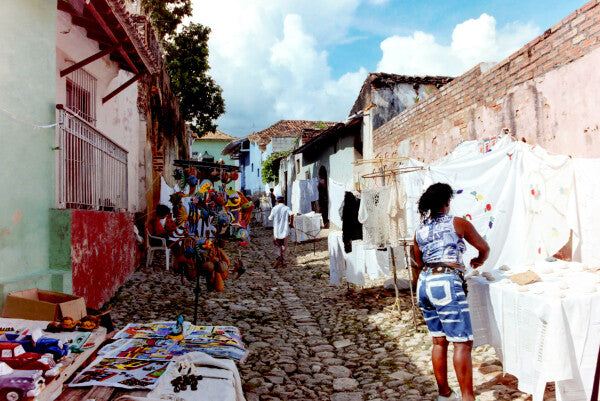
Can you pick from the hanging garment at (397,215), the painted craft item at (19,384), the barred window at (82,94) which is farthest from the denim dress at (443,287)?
the barred window at (82,94)

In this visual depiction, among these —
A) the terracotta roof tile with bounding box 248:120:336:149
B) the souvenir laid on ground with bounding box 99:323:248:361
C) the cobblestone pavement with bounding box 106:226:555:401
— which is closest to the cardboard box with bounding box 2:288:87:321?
the souvenir laid on ground with bounding box 99:323:248:361

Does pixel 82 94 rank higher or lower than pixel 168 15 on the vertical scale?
lower

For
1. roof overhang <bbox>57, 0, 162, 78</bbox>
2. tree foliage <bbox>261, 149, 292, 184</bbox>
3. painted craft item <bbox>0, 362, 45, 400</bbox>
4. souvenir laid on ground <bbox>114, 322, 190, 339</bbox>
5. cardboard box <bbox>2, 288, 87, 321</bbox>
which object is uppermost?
tree foliage <bbox>261, 149, 292, 184</bbox>

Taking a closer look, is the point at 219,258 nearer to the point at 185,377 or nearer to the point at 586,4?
the point at 185,377

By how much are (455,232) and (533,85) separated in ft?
10.3

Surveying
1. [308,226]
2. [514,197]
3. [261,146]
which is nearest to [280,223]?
[308,226]

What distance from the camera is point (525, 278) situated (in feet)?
12.5

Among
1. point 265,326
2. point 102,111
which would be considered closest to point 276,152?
point 102,111

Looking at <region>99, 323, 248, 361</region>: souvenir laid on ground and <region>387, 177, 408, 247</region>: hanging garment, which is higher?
<region>387, 177, 408, 247</region>: hanging garment

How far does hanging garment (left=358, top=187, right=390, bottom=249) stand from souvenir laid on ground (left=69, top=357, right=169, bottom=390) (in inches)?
166

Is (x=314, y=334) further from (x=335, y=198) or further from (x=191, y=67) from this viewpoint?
(x=191, y=67)

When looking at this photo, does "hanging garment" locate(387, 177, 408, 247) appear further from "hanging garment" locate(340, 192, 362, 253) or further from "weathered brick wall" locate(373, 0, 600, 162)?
"weathered brick wall" locate(373, 0, 600, 162)

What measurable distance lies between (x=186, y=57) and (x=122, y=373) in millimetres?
20706

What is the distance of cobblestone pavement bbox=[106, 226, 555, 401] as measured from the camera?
4.40 m
